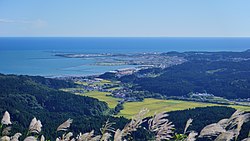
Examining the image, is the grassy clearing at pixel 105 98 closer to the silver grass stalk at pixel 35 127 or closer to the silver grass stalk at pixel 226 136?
the silver grass stalk at pixel 35 127

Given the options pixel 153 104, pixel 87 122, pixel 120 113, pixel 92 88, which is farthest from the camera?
pixel 92 88

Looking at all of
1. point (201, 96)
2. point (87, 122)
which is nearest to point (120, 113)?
point (87, 122)

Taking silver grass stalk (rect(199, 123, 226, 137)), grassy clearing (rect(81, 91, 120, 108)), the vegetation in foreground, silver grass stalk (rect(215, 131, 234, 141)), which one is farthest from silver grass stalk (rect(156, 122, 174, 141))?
grassy clearing (rect(81, 91, 120, 108))

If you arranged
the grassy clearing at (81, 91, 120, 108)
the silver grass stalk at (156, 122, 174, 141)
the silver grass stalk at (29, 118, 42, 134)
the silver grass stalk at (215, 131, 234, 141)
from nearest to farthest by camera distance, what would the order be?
the silver grass stalk at (215, 131, 234, 141)
the silver grass stalk at (156, 122, 174, 141)
the silver grass stalk at (29, 118, 42, 134)
the grassy clearing at (81, 91, 120, 108)

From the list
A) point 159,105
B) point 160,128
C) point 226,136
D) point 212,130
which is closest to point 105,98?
point 159,105

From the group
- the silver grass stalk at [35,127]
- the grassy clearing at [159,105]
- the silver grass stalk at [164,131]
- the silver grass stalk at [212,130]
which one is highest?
the silver grass stalk at [212,130]

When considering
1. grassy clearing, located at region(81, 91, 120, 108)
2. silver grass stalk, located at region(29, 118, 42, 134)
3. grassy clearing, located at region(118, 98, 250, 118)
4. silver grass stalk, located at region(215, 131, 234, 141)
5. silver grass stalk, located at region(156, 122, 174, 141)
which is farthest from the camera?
grassy clearing, located at region(81, 91, 120, 108)

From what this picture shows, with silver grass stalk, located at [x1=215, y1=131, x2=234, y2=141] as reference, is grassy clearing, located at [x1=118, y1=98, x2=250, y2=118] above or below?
below

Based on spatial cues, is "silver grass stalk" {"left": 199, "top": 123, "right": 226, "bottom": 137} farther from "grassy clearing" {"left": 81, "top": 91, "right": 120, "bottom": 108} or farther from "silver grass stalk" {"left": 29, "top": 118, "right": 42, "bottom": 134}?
"grassy clearing" {"left": 81, "top": 91, "right": 120, "bottom": 108}

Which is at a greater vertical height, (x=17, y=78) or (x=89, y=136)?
(x=89, y=136)

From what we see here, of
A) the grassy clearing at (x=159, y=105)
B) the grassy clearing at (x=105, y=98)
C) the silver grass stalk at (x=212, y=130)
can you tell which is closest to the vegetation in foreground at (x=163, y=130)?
the silver grass stalk at (x=212, y=130)

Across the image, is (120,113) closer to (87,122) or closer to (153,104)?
(153,104)
